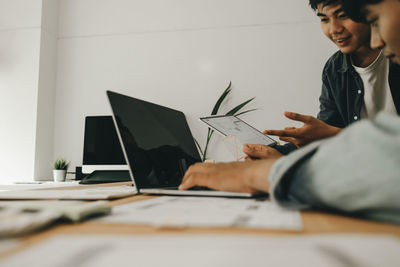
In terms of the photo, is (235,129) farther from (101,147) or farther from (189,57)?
(189,57)

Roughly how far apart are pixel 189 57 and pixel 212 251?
2335mm

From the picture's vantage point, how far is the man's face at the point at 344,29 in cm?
125

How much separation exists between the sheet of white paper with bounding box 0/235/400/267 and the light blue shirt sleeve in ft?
0.26

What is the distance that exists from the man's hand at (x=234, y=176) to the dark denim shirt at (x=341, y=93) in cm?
100

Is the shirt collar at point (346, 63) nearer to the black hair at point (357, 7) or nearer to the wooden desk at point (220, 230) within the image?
the black hair at point (357, 7)

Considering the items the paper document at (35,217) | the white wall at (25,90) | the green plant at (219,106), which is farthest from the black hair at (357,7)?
the white wall at (25,90)

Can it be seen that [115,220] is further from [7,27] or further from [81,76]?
[7,27]

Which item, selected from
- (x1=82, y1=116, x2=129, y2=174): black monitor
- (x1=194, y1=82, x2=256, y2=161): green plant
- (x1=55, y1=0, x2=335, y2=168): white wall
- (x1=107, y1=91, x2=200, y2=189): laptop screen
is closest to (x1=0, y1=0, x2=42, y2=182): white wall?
(x1=55, y1=0, x2=335, y2=168): white wall

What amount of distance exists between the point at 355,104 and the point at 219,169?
3.48ft

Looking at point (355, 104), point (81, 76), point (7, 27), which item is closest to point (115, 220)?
point (355, 104)

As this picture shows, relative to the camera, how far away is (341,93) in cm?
145

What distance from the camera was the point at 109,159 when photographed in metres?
2.12

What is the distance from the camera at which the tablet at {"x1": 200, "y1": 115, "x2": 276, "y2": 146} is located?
3.18 feet

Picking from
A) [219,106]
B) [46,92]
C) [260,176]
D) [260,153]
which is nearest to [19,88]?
[46,92]
